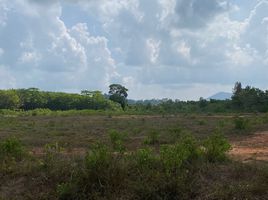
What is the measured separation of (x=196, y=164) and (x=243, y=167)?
88 cm

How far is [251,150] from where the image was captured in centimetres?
1280

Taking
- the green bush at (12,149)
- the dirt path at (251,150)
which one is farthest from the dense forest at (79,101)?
the green bush at (12,149)

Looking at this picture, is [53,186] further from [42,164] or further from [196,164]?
[196,164]

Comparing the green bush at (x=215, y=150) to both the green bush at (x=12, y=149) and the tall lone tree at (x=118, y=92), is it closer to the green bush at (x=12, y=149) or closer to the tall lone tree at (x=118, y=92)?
the green bush at (x=12, y=149)

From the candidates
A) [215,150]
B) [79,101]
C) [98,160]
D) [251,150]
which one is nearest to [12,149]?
[98,160]

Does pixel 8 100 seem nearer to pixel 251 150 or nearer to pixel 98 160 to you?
pixel 251 150

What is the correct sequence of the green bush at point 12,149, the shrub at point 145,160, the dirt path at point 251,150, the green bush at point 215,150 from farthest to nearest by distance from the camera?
1. the dirt path at point 251,150
2. the green bush at point 12,149
3. the green bush at point 215,150
4. the shrub at point 145,160

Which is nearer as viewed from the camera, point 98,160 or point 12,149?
point 98,160

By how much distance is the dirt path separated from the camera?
1076 centimetres

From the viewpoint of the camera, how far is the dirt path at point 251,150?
35.3 feet

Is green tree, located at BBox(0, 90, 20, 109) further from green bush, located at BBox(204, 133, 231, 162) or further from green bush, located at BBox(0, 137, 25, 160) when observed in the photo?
green bush, located at BBox(204, 133, 231, 162)

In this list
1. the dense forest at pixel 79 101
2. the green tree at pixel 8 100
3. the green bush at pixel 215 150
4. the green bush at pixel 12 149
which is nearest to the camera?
the green bush at pixel 215 150

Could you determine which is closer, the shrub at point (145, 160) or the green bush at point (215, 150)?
the shrub at point (145, 160)

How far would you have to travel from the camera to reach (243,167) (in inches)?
332
